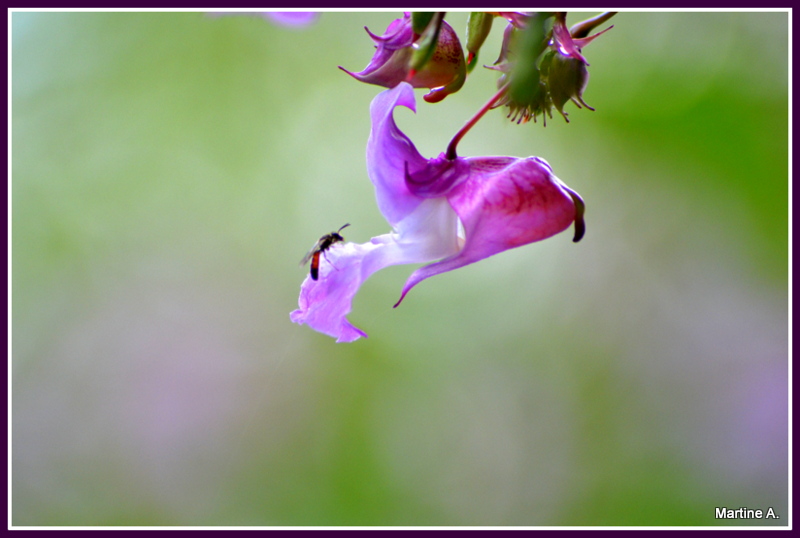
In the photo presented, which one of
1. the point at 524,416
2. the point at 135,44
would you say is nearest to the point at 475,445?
the point at 524,416

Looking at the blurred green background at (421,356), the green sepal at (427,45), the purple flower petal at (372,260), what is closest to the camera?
the green sepal at (427,45)

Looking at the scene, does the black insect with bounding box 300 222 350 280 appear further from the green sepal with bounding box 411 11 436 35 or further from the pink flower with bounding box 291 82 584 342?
the green sepal with bounding box 411 11 436 35

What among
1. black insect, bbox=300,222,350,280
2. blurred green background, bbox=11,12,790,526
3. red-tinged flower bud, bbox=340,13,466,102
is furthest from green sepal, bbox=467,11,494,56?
blurred green background, bbox=11,12,790,526

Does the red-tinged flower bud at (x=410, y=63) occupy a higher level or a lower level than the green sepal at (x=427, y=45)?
lower

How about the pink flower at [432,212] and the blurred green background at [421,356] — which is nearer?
the pink flower at [432,212]

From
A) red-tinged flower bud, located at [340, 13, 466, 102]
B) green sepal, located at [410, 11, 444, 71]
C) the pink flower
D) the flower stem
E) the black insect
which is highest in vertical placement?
green sepal, located at [410, 11, 444, 71]

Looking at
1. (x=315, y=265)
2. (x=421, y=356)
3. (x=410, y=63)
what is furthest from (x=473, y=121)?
(x=421, y=356)

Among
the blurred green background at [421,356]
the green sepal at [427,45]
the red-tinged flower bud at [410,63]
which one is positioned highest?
the green sepal at [427,45]

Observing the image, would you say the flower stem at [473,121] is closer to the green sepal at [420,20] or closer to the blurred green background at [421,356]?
the green sepal at [420,20]

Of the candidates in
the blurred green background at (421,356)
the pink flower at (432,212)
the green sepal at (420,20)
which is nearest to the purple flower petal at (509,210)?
the pink flower at (432,212)
